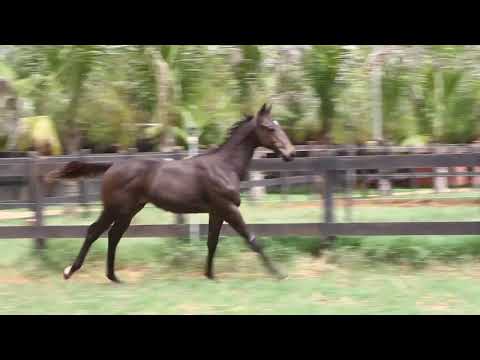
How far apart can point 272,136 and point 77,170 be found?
2406 millimetres

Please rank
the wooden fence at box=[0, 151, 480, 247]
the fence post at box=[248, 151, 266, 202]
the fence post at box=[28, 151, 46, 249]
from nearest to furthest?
the wooden fence at box=[0, 151, 480, 247]
the fence post at box=[28, 151, 46, 249]
the fence post at box=[248, 151, 266, 202]

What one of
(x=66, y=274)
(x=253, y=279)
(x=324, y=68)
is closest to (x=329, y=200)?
(x=253, y=279)

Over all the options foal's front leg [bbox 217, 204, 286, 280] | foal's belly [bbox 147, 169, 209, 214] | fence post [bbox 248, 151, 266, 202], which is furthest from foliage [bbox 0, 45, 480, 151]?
foal's front leg [bbox 217, 204, 286, 280]

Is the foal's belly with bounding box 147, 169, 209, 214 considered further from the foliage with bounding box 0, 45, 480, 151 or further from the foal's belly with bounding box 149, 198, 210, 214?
the foliage with bounding box 0, 45, 480, 151

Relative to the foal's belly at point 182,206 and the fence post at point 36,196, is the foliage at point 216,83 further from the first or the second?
the foal's belly at point 182,206

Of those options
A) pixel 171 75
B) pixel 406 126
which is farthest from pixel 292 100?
pixel 406 126

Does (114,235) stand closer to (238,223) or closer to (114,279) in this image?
(114,279)

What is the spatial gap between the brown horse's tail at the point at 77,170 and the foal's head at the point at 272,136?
6.13 ft

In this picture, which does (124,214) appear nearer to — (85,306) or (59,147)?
(85,306)

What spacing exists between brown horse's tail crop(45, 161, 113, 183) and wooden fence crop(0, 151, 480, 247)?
878mm

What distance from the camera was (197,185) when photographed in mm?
6488

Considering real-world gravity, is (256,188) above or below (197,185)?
below

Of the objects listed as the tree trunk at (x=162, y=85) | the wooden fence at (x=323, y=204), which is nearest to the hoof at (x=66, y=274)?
the wooden fence at (x=323, y=204)

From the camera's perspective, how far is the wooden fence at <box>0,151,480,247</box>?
695 cm
